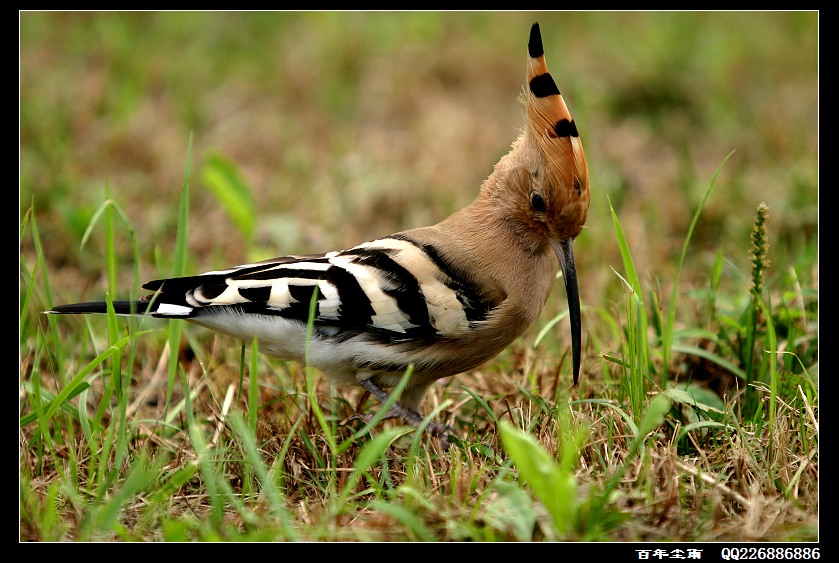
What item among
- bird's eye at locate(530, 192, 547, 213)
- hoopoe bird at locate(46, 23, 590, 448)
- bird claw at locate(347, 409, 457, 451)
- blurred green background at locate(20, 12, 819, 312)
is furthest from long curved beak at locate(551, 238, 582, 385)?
blurred green background at locate(20, 12, 819, 312)

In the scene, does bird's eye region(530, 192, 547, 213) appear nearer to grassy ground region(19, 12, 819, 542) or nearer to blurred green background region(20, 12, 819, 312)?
grassy ground region(19, 12, 819, 542)

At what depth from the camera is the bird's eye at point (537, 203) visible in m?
2.67

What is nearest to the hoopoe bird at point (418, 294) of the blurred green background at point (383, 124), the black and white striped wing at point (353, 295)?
the black and white striped wing at point (353, 295)

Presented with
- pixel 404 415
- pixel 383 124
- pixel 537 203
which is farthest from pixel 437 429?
pixel 383 124

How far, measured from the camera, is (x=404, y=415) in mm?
2627

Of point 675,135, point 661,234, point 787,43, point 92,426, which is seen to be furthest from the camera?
point 787,43

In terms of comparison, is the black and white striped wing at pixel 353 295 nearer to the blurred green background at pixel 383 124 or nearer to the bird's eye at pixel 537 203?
the bird's eye at pixel 537 203

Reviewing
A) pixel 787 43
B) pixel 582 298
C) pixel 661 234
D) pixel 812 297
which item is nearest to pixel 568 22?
pixel 787 43

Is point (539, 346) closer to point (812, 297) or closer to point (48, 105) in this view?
point (812, 297)

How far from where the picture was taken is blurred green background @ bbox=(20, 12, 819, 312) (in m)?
4.12

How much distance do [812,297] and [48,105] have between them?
13.5 ft

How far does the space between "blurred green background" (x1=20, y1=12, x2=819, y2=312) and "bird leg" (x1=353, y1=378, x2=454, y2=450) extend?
52.2 inches

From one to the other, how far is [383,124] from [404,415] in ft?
10.5

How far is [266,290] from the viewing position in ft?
8.45
